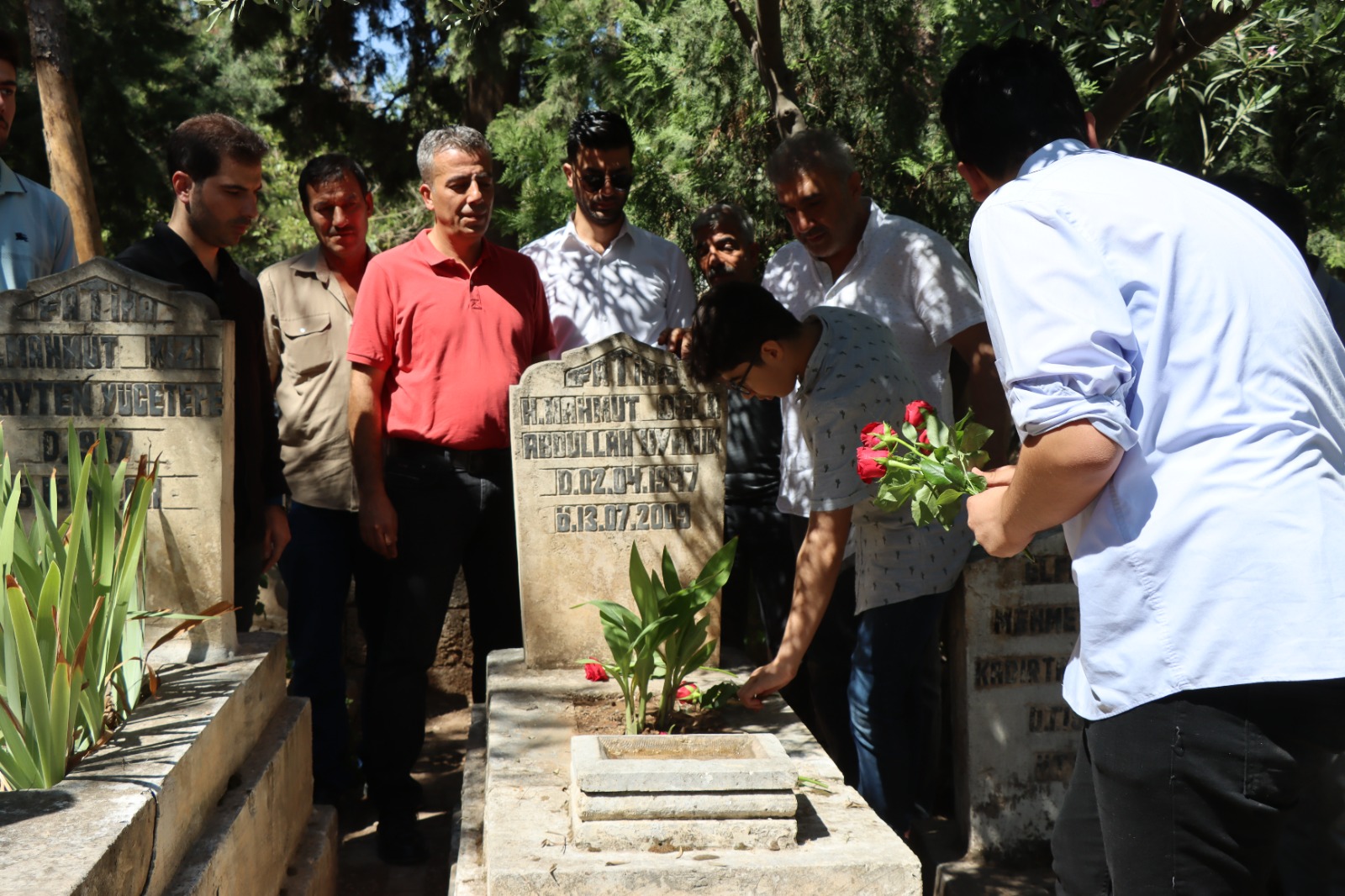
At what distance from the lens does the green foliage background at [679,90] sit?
5109 millimetres

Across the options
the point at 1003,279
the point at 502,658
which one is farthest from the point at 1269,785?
the point at 502,658

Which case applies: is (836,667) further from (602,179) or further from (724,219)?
(602,179)

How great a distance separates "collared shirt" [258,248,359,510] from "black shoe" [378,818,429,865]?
1064mm

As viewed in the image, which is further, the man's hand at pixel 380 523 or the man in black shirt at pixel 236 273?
the man's hand at pixel 380 523

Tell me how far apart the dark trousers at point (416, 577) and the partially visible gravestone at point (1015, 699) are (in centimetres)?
155

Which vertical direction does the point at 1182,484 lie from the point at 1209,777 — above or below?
above

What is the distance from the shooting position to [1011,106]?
6.37ft

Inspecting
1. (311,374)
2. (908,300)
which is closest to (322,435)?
(311,374)

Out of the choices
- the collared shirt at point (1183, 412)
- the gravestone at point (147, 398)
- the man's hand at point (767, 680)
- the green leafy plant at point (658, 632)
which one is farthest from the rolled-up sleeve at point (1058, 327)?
the gravestone at point (147, 398)

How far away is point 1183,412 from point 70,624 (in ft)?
7.14

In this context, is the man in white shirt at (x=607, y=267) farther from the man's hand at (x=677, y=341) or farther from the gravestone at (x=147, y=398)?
the gravestone at (x=147, y=398)

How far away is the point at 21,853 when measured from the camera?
197 centimetres

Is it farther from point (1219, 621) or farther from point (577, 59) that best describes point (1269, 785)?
point (577, 59)

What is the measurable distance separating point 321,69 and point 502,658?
254 inches
